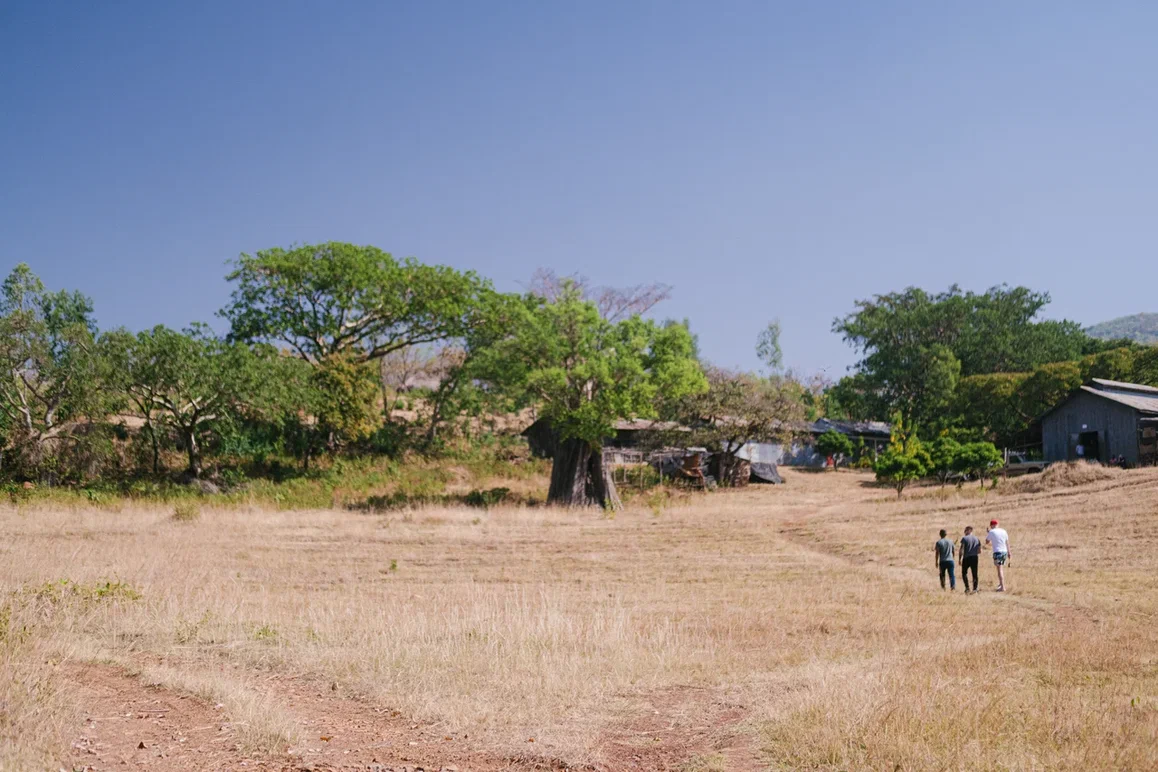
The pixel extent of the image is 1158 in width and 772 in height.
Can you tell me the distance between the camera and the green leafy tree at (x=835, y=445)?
62156 millimetres

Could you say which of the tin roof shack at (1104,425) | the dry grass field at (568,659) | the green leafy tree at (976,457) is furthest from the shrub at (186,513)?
the tin roof shack at (1104,425)

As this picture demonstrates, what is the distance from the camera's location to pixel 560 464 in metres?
39.1

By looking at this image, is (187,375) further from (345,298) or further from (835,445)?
(835,445)

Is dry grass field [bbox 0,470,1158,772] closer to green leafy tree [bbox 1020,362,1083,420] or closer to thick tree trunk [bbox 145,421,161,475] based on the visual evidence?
thick tree trunk [bbox 145,421,161,475]

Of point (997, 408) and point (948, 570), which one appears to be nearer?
point (948, 570)

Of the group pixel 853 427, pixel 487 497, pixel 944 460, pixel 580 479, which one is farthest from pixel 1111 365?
pixel 487 497

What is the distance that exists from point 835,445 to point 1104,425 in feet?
65.5

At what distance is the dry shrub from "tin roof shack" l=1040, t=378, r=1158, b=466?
7.00m

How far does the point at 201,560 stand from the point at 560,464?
64.5 feet

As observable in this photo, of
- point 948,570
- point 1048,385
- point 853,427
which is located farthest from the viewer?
point 853,427

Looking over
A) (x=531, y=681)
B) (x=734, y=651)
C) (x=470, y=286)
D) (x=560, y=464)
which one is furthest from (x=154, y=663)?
(x=470, y=286)

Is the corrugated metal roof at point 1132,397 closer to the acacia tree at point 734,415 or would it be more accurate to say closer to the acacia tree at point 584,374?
the acacia tree at point 734,415

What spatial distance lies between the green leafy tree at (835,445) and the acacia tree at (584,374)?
88.1 ft

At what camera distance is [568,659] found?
10.8 metres
